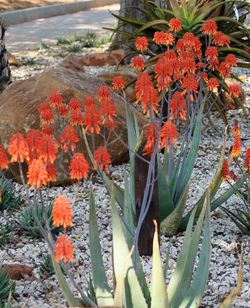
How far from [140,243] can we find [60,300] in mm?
633

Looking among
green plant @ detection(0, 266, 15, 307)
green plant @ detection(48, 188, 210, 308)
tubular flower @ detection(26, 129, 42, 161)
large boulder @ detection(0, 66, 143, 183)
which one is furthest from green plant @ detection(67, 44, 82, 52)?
tubular flower @ detection(26, 129, 42, 161)

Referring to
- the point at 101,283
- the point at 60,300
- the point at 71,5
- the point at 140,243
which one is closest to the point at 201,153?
the point at 140,243

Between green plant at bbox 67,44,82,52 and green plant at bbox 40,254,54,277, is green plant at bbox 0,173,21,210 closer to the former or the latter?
green plant at bbox 40,254,54,277

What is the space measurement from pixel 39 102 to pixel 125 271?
3.24m

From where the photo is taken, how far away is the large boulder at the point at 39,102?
562 cm

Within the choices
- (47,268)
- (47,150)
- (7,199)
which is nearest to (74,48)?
(7,199)

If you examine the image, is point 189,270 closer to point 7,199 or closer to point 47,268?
point 47,268

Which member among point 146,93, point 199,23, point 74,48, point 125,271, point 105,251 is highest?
point 146,93

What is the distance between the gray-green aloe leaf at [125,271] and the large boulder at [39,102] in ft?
8.29

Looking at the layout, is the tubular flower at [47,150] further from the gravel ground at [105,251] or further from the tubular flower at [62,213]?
the gravel ground at [105,251]

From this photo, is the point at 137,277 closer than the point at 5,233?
Yes

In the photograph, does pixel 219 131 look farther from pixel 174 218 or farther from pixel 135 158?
pixel 135 158

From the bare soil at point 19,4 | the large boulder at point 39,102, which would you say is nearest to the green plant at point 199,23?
the large boulder at point 39,102

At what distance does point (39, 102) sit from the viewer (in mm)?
5707
